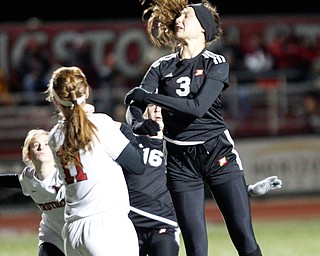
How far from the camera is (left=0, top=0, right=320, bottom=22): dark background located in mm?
22312

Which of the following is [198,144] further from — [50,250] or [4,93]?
[4,93]

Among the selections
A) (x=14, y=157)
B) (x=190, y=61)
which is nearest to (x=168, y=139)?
(x=190, y=61)

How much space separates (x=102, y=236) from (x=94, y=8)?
17.8 m

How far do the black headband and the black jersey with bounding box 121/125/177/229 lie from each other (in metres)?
0.91

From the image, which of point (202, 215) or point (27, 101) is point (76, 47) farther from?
point (202, 215)

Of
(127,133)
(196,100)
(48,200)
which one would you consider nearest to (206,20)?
(196,100)

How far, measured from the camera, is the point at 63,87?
5238 millimetres

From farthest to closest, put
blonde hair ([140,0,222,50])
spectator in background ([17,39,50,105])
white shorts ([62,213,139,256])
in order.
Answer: spectator in background ([17,39,50,105])
blonde hair ([140,0,222,50])
white shorts ([62,213,139,256])

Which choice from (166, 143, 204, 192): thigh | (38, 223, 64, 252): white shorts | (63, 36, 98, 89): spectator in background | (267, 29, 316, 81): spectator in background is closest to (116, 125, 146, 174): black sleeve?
(166, 143, 204, 192): thigh

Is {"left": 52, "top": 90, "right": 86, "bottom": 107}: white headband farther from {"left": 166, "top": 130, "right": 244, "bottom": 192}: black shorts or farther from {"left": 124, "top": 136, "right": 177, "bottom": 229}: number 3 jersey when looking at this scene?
{"left": 124, "top": 136, "right": 177, "bottom": 229}: number 3 jersey

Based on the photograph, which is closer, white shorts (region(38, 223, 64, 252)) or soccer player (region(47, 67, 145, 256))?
soccer player (region(47, 67, 145, 256))

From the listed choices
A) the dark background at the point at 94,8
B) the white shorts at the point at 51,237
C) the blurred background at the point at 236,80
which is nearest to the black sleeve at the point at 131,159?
the white shorts at the point at 51,237

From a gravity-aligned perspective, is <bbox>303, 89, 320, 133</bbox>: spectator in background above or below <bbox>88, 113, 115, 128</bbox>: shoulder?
below

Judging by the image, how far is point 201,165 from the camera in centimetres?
617
